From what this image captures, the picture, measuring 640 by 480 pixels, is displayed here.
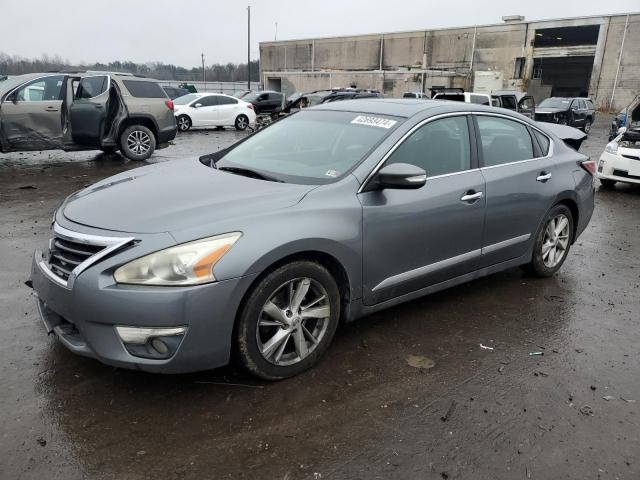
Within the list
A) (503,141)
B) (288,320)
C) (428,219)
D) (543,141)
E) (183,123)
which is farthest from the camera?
(183,123)

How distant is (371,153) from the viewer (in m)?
3.51

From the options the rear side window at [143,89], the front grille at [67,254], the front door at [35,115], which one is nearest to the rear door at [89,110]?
the front door at [35,115]

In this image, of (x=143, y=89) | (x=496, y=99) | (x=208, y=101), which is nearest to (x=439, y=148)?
(x=143, y=89)

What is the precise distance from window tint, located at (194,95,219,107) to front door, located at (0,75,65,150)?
9.63 metres

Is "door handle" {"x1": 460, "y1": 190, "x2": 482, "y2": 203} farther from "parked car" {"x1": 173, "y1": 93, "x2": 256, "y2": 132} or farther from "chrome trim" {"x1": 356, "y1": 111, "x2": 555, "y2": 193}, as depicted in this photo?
"parked car" {"x1": 173, "y1": 93, "x2": 256, "y2": 132}

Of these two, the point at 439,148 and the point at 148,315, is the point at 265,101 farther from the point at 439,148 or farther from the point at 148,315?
the point at 148,315

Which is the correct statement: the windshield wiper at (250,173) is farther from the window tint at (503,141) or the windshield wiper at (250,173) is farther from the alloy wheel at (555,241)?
the alloy wheel at (555,241)

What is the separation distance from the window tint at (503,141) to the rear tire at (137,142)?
28.4 feet

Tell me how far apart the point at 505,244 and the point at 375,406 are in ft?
6.76

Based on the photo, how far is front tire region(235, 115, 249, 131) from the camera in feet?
66.9

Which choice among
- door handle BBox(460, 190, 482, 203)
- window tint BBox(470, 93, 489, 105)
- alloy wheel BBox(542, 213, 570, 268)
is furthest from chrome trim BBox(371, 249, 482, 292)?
window tint BBox(470, 93, 489, 105)

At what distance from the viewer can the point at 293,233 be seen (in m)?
2.92

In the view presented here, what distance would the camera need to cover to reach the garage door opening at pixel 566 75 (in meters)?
50.2

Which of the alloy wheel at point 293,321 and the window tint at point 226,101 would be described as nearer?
the alloy wheel at point 293,321
